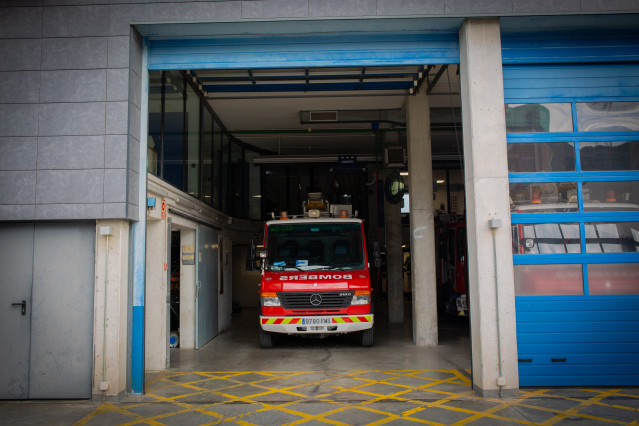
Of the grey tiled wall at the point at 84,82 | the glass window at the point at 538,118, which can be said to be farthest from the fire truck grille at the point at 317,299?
the glass window at the point at 538,118

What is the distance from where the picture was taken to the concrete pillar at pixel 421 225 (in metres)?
9.38

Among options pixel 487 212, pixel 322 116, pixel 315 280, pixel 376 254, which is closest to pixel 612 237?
pixel 487 212

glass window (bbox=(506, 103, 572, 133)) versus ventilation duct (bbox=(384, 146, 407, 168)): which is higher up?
ventilation duct (bbox=(384, 146, 407, 168))

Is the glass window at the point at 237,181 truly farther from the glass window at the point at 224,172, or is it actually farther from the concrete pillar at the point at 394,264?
the concrete pillar at the point at 394,264

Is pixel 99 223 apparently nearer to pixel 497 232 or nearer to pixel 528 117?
pixel 497 232

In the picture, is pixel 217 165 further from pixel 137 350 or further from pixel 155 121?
pixel 137 350

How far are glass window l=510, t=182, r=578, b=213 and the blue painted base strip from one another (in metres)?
4.86

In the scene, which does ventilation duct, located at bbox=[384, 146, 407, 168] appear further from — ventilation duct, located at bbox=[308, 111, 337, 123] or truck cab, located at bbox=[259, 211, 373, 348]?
truck cab, located at bbox=[259, 211, 373, 348]

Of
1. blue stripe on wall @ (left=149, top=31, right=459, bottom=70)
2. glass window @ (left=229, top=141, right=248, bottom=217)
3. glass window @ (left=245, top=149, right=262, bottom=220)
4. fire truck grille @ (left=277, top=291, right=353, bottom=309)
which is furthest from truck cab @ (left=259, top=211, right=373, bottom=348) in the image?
glass window @ (left=245, top=149, right=262, bottom=220)

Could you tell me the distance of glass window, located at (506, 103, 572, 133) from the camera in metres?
6.32

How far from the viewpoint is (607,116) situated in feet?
21.0

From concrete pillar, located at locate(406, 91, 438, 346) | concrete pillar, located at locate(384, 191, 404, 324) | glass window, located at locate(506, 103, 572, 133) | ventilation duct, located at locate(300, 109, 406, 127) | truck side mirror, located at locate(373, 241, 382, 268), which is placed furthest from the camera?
concrete pillar, located at locate(384, 191, 404, 324)

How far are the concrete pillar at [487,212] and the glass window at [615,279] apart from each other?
1.14 m

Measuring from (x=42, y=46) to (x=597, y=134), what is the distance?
23.2 ft
